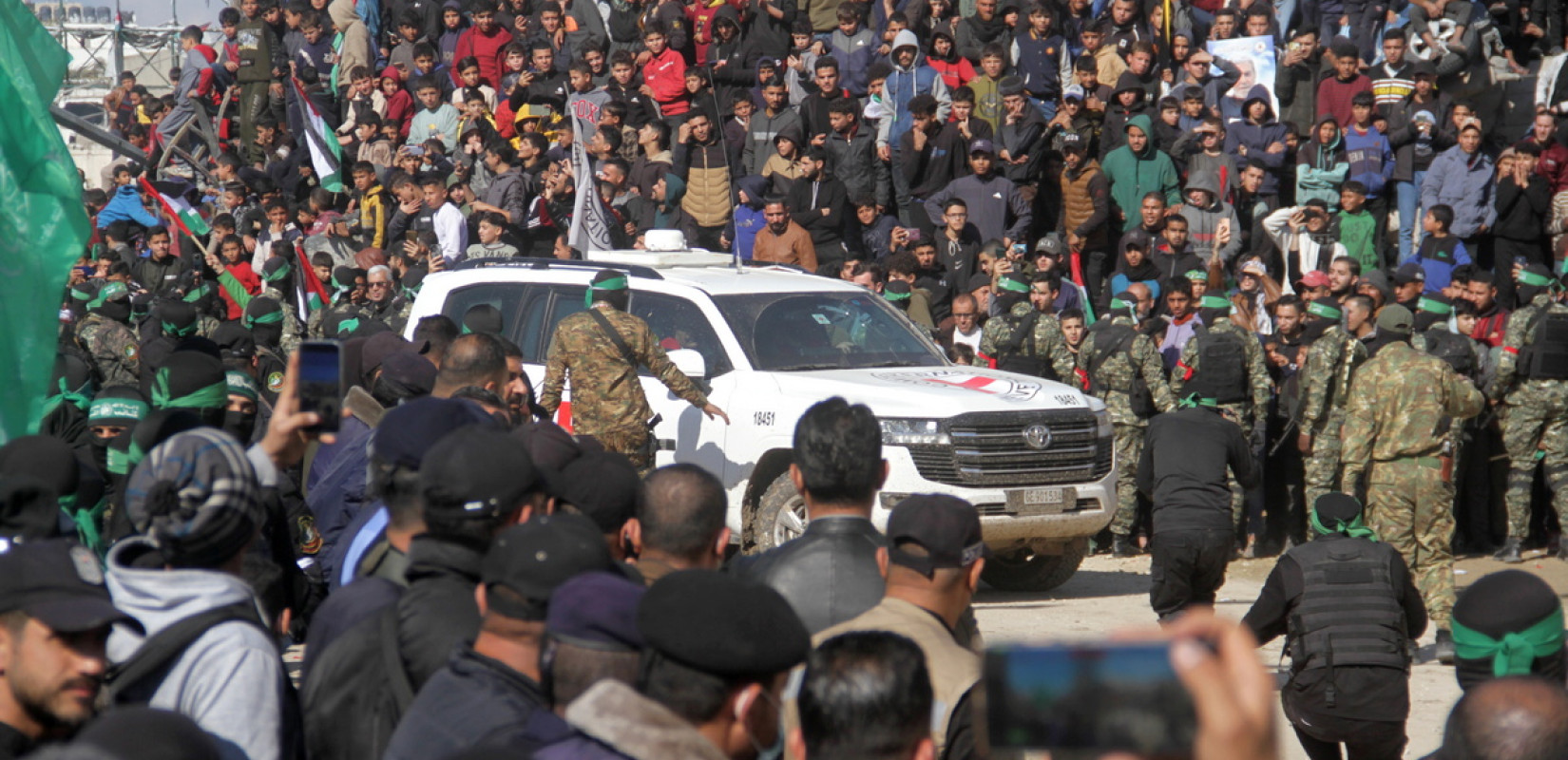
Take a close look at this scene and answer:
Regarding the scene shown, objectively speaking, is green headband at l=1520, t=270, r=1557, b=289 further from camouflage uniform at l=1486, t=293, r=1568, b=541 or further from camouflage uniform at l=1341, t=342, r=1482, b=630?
camouflage uniform at l=1341, t=342, r=1482, b=630

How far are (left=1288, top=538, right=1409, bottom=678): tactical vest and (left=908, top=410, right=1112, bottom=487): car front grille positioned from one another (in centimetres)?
407

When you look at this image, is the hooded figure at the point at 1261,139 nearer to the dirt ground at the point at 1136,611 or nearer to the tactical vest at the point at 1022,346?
the tactical vest at the point at 1022,346

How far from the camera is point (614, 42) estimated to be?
21.1 m

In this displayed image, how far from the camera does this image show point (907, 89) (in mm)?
17859

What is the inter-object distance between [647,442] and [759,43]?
9.63m

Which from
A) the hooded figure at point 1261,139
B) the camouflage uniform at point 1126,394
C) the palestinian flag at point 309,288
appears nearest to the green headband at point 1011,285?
the camouflage uniform at point 1126,394

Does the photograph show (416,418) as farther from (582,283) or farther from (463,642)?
(582,283)

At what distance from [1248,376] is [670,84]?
8.64 metres

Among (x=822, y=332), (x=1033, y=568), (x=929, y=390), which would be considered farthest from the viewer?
(x=1033, y=568)

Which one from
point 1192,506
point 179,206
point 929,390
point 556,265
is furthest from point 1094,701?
point 179,206

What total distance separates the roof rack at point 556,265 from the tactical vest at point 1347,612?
601cm

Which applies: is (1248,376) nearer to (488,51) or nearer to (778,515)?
(778,515)

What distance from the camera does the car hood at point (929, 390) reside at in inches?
433

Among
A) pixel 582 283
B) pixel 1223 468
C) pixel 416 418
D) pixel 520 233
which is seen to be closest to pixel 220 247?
pixel 520 233
